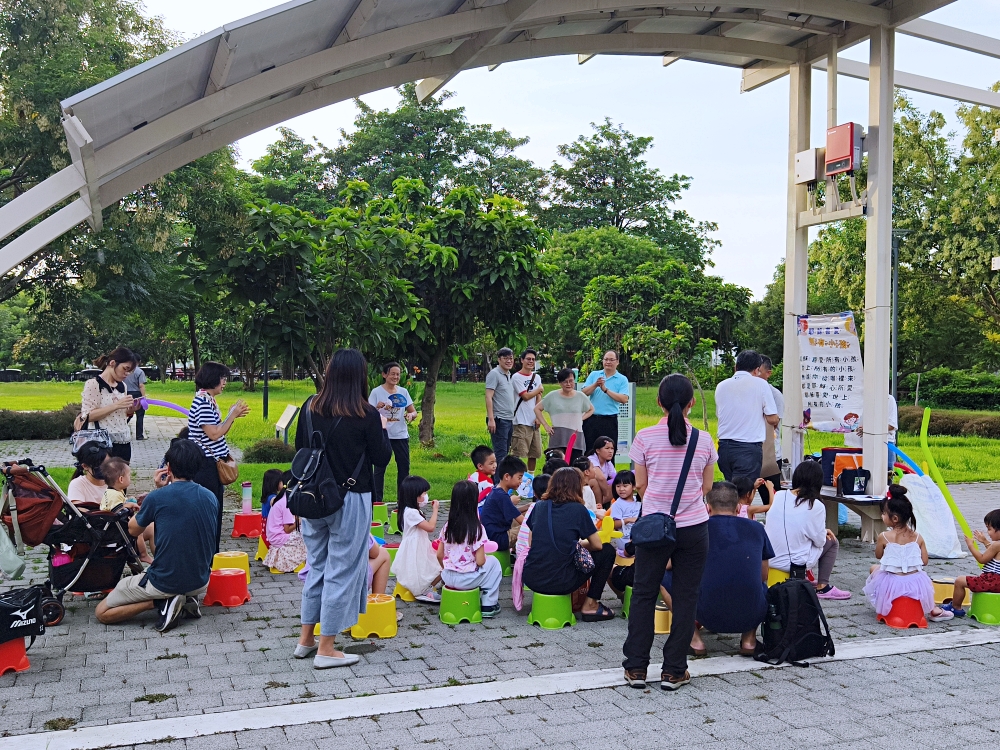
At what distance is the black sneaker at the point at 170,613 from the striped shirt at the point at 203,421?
128 centimetres

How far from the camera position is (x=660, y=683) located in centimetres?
500

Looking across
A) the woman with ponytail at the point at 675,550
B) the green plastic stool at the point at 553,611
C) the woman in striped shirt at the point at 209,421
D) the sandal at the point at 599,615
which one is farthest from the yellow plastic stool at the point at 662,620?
the woman in striped shirt at the point at 209,421

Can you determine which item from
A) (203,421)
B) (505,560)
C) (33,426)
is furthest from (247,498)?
(33,426)

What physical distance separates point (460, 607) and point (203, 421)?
2463 millimetres

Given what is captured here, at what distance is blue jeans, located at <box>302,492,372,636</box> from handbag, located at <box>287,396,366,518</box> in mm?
135

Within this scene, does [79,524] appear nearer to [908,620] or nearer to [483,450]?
[483,450]

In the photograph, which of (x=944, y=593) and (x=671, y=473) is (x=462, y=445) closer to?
(x=944, y=593)

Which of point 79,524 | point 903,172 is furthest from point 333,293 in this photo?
point 903,172

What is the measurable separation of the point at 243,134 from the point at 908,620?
21.4 ft

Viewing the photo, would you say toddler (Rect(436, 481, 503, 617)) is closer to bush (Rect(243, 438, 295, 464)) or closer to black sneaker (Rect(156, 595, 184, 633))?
black sneaker (Rect(156, 595, 184, 633))

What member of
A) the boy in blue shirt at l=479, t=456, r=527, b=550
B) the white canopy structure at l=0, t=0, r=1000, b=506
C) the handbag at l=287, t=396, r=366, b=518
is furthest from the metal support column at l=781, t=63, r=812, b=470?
the handbag at l=287, t=396, r=366, b=518

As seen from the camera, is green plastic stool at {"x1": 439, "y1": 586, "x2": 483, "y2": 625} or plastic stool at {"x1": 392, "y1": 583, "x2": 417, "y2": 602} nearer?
green plastic stool at {"x1": 439, "y1": 586, "x2": 483, "y2": 625}

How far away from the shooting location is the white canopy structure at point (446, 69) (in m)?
6.36

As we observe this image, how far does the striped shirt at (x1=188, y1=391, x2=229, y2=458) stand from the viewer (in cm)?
689
